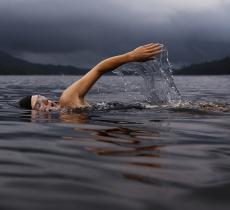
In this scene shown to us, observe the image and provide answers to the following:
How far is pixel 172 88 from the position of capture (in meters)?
11.9

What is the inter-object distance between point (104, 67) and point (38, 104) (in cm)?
220

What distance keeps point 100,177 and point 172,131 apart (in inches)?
120

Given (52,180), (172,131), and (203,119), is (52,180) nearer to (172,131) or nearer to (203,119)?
(172,131)

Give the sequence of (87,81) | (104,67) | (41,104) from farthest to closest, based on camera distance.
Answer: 1. (41,104)
2. (87,81)
3. (104,67)

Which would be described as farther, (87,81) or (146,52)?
(87,81)

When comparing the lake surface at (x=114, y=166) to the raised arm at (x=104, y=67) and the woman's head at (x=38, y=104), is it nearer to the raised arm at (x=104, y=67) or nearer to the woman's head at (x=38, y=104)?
the raised arm at (x=104, y=67)

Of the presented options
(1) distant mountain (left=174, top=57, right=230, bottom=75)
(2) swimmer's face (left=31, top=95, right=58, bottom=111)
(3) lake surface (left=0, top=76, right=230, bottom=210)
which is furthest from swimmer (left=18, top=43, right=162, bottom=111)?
(1) distant mountain (left=174, top=57, right=230, bottom=75)

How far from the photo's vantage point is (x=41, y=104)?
10.2 meters

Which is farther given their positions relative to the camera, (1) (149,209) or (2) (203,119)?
(2) (203,119)

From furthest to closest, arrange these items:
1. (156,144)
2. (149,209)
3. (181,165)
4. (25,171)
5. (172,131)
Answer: (172,131) < (156,144) < (181,165) < (25,171) < (149,209)

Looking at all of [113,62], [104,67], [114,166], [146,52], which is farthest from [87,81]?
[114,166]

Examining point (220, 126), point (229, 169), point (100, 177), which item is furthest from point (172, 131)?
point (100, 177)

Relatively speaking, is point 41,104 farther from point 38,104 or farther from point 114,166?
point 114,166

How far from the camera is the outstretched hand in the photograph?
843 cm
